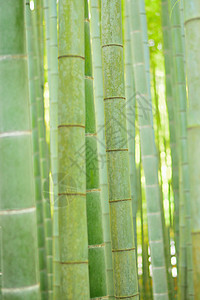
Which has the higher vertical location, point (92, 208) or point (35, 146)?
point (35, 146)

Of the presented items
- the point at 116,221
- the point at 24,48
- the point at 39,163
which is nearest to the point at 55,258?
the point at 116,221

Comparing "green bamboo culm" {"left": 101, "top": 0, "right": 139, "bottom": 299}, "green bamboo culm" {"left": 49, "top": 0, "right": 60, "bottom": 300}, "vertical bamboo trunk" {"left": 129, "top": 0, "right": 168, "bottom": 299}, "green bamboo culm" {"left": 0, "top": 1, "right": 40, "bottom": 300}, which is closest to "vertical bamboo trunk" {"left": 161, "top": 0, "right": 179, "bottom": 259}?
"vertical bamboo trunk" {"left": 129, "top": 0, "right": 168, "bottom": 299}

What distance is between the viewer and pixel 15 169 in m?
Result: 1.12

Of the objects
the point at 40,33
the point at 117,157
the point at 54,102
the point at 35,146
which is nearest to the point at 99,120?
the point at 54,102

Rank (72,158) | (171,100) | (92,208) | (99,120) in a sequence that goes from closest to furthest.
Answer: (72,158)
(92,208)
(99,120)
(171,100)

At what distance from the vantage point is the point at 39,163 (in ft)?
8.73

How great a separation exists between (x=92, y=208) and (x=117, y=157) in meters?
0.25

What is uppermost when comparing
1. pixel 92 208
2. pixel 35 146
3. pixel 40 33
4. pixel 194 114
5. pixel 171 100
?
pixel 40 33

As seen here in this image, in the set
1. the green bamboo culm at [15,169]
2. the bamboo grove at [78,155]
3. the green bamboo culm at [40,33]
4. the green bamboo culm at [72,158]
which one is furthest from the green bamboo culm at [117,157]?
the green bamboo culm at [40,33]

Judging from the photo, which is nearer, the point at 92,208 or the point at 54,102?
the point at 92,208

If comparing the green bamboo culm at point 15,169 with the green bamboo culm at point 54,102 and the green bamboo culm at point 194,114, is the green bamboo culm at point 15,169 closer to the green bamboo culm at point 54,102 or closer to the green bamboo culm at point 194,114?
the green bamboo culm at point 194,114

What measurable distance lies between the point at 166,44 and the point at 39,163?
1.40m

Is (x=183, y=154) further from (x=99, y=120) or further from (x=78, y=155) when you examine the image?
(x=78, y=155)

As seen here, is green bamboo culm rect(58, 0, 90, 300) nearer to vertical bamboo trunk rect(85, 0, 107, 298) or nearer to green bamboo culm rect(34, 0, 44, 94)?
vertical bamboo trunk rect(85, 0, 107, 298)
